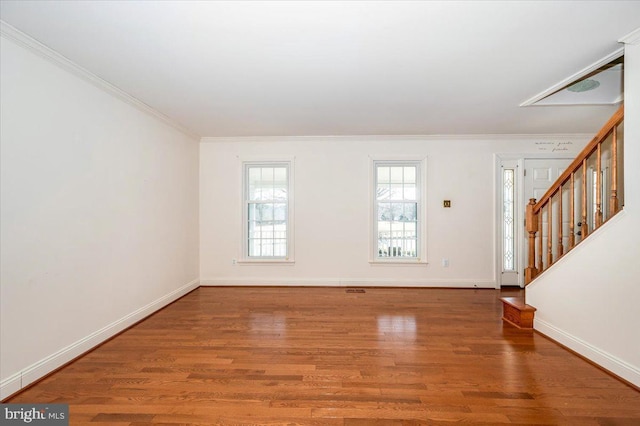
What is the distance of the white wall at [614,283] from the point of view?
2.13 m

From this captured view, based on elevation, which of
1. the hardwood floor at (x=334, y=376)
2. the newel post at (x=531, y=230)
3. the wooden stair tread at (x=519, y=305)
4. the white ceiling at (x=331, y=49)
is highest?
the white ceiling at (x=331, y=49)

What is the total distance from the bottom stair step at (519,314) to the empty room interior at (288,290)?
35 millimetres

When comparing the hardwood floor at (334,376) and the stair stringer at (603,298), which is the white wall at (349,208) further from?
the stair stringer at (603,298)

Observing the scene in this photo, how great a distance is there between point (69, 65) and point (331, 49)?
7.03ft

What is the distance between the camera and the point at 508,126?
4.25 m

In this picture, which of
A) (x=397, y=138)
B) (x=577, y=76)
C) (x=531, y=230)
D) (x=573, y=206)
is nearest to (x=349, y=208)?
(x=397, y=138)

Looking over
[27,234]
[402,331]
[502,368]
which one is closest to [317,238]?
[402,331]

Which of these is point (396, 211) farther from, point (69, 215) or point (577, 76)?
point (69, 215)

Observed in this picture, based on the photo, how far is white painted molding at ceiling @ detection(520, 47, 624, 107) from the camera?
7.80 feet

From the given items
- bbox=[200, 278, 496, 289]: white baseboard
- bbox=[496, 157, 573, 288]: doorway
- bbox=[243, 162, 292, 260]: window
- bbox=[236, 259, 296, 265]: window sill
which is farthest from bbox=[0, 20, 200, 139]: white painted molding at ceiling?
bbox=[496, 157, 573, 288]: doorway

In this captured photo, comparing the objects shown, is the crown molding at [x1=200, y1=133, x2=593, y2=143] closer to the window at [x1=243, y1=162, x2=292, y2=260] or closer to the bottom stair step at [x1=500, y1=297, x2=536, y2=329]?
the window at [x1=243, y1=162, x2=292, y2=260]

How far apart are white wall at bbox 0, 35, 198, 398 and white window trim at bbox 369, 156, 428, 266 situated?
10.0 ft

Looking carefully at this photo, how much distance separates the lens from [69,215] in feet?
8.10
